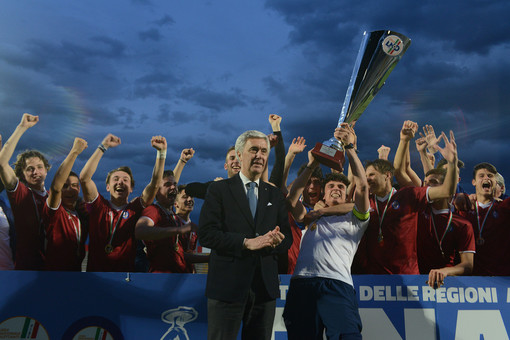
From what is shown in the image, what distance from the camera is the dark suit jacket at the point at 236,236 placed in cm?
285

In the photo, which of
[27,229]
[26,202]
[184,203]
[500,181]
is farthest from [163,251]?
[500,181]

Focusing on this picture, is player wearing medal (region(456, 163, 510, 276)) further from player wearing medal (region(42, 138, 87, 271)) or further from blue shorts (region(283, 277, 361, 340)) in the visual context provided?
player wearing medal (region(42, 138, 87, 271))

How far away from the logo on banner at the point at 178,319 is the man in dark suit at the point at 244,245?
1343 mm

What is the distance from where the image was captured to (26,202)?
16.1ft

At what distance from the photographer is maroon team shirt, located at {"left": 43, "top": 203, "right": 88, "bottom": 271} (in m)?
4.79

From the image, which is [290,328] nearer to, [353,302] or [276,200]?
[353,302]

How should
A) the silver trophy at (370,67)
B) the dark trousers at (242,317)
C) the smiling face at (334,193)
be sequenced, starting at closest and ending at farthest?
the dark trousers at (242,317), the smiling face at (334,193), the silver trophy at (370,67)

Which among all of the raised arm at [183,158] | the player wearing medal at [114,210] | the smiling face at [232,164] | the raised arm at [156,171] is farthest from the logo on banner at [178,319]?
the raised arm at [183,158]

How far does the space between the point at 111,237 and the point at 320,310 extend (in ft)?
8.63

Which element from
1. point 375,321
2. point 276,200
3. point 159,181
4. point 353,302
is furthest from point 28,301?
point 375,321

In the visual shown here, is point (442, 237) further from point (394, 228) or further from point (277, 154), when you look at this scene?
point (277, 154)

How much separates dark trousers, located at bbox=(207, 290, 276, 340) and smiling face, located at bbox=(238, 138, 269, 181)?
84 cm

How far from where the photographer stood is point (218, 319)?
285 cm

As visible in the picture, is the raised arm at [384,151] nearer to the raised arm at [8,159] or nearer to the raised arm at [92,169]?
the raised arm at [92,169]
